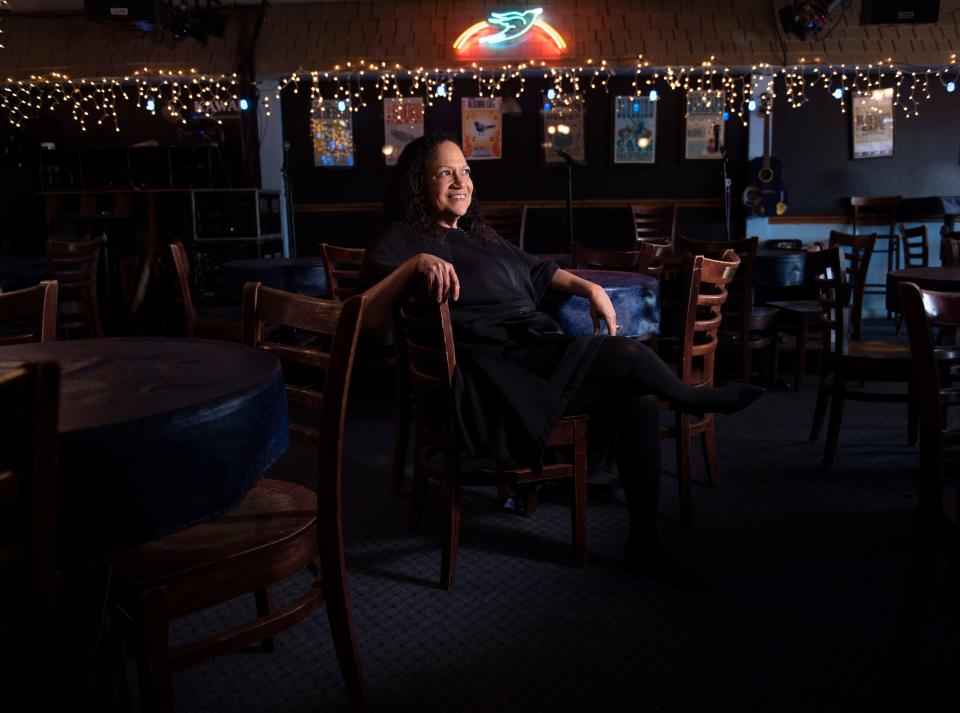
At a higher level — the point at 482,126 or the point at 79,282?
the point at 482,126

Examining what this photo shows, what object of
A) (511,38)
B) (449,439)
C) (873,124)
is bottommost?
(449,439)

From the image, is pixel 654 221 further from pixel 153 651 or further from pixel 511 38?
pixel 153 651

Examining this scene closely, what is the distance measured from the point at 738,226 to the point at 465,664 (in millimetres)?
7794

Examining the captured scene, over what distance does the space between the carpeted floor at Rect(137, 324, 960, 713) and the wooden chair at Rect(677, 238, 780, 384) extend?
1.45 metres

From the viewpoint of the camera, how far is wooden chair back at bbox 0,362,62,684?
89 centimetres

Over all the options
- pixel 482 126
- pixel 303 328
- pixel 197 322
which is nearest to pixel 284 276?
pixel 197 322

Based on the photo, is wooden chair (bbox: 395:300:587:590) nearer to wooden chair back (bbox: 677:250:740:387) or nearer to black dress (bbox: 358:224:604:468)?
black dress (bbox: 358:224:604:468)

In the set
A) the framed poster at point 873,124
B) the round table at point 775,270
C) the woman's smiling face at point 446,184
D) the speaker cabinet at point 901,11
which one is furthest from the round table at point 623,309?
the framed poster at point 873,124

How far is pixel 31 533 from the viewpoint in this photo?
3.18 feet

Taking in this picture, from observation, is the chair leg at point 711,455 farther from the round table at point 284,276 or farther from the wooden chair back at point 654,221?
the wooden chair back at point 654,221

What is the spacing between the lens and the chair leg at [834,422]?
3.46 metres

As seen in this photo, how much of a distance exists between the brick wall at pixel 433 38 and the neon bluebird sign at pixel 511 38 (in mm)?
228

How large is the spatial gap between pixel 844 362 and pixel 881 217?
18.6 feet

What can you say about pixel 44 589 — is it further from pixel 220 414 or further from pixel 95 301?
pixel 95 301
